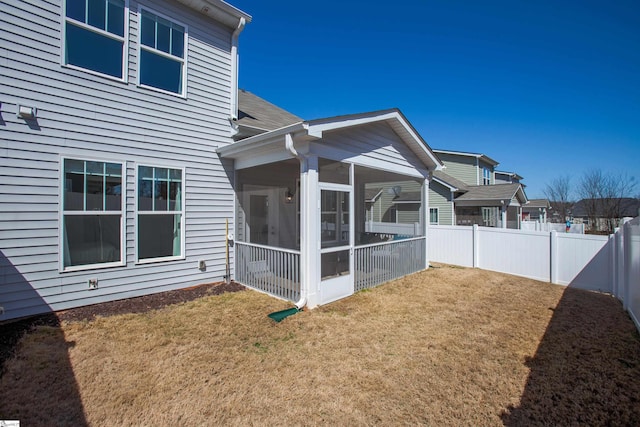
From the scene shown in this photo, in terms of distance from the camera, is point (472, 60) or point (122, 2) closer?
point (122, 2)

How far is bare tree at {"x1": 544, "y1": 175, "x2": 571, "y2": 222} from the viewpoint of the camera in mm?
30594

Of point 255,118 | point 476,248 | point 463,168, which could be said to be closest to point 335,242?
point 255,118

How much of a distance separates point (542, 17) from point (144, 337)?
500 inches

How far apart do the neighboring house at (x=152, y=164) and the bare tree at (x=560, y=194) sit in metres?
33.2

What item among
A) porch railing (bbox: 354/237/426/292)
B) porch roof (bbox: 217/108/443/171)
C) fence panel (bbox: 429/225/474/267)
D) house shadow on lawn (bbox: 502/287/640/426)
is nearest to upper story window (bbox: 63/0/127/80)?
porch roof (bbox: 217/108/443/171)

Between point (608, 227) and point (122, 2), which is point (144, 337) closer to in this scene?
point (122, 2)

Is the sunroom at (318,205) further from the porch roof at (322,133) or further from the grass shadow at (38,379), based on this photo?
the grass shadow at (38,379)

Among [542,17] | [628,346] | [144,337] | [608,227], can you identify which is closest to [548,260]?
[628,346]

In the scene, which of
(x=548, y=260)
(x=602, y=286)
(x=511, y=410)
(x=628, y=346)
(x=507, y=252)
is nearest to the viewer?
(x=511, y=410)

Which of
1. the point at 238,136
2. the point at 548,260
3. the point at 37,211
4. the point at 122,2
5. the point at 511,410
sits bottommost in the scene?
the point at 511,410

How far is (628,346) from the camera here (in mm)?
3879

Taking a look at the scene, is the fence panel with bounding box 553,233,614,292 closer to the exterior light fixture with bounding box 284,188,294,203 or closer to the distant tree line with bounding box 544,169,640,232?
the exterior light fixture with bounding box 284,188,294,203

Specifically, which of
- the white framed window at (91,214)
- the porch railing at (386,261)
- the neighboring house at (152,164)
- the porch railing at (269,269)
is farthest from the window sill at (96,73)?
the porch railing at (386,261)

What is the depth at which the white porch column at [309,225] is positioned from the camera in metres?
5.15
